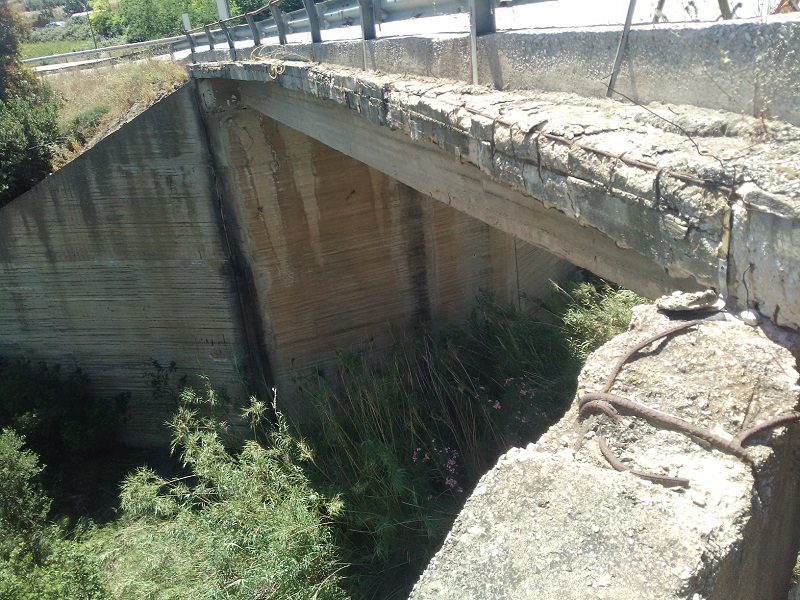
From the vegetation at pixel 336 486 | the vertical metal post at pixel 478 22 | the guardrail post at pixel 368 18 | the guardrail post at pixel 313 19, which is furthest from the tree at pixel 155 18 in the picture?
the vertical metal post at pixel 478 22

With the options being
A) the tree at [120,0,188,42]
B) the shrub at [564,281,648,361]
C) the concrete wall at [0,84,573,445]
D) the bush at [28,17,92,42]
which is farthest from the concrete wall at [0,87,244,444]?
the bush at [28,17,92,42]

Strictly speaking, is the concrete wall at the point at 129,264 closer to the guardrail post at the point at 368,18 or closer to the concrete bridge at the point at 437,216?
the concrete bridge at the point at 437,216

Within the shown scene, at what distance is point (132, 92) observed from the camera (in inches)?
505

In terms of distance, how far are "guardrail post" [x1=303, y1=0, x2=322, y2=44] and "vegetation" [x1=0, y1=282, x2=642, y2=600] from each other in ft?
13.8

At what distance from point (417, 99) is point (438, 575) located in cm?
345

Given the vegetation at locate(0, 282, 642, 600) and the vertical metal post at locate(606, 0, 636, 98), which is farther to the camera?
the vegetation at locate(0, 282, 642, 600)

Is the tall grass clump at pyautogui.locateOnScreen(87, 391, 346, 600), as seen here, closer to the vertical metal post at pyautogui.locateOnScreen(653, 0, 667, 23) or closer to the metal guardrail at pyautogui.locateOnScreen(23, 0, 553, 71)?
the metal guardrail at pyautogui.locateOnScreen(23, 0, 553, 71)

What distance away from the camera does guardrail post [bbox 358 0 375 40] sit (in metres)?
6.04

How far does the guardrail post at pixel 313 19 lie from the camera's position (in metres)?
7.36

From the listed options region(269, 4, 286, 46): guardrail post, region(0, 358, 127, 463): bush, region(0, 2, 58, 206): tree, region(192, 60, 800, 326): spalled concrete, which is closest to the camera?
region(192, 60, 800, 326): spalled concrete

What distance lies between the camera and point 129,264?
11734mm

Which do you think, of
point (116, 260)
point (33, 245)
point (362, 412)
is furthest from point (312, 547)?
point (33, 245)

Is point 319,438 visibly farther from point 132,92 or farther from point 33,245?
point 132,92

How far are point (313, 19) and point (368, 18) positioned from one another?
1671 mm
